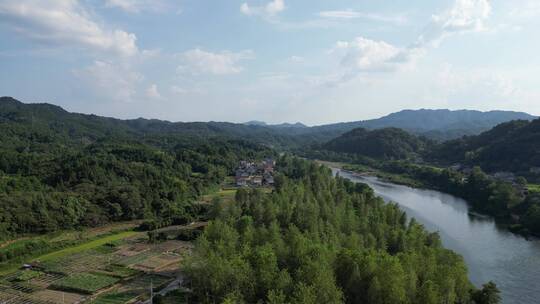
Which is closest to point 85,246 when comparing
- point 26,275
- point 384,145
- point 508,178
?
point 26,275

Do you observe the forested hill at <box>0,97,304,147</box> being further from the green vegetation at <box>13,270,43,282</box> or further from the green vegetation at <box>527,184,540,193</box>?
the green vegetation at <box>527,184,540,193</box>

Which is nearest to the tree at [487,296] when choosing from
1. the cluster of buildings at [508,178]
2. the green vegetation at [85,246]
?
the green vegetation at [85,246]

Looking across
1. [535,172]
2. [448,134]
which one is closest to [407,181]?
[535,172]

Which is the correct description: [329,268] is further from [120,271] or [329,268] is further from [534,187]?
[534,187]

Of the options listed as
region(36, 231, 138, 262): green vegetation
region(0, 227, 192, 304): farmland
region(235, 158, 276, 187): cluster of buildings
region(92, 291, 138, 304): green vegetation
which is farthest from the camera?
region(235, 158, 276, 187): cluster of buildings

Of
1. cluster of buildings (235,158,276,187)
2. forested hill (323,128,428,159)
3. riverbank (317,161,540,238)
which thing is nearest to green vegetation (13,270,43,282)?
cluster of buildings (235,158,276,187)

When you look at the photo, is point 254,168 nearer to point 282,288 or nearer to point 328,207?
point 328,207
